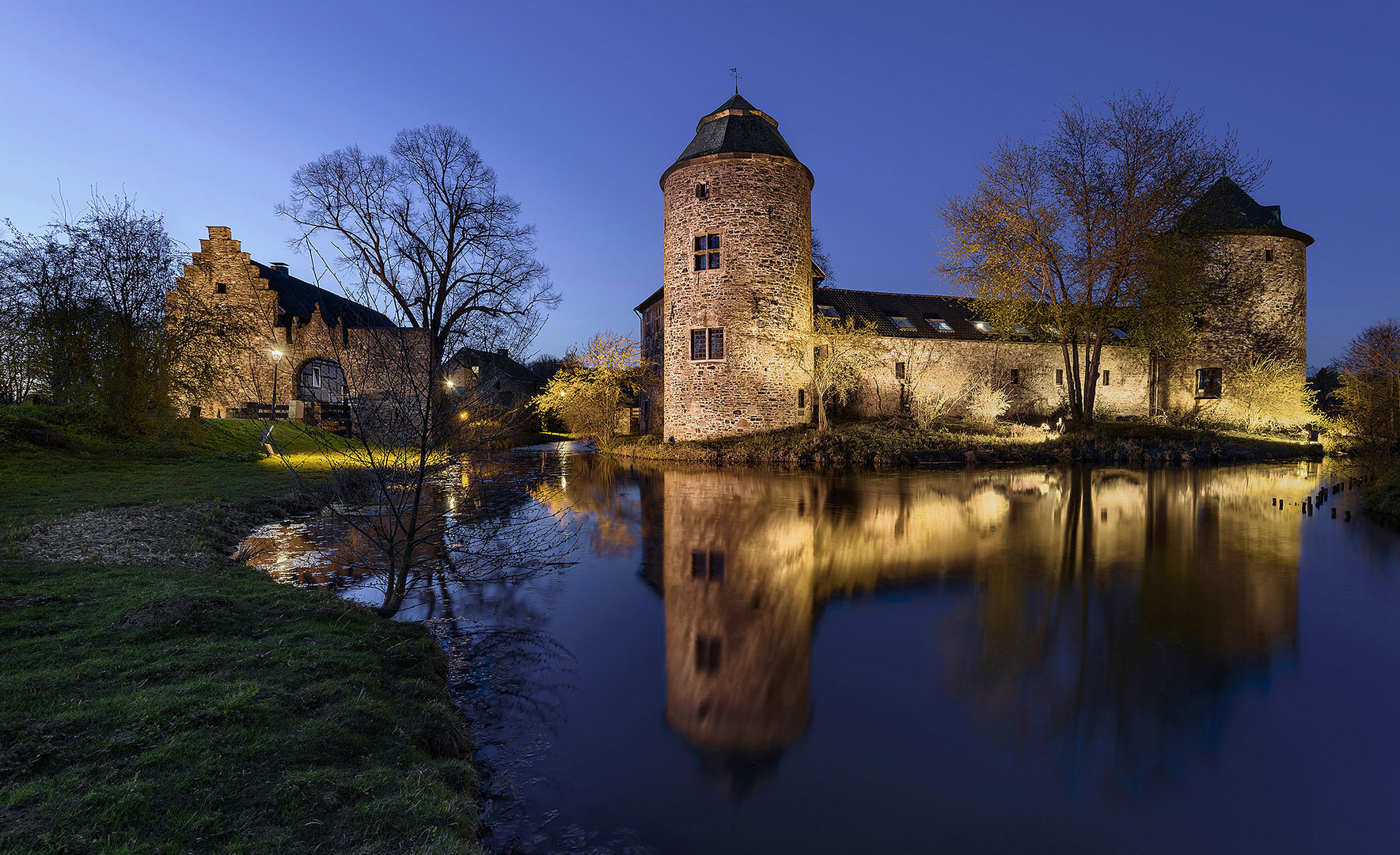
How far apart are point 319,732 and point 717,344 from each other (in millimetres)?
20536

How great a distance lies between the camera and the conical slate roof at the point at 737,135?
22438mm

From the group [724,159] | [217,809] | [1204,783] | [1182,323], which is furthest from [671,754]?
[1182,323]

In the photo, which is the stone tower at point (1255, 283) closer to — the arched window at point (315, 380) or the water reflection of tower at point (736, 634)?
the water reflection of tower at point (736, 634)

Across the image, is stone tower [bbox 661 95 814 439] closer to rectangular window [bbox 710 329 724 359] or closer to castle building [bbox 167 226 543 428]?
rectangular window [bbox 710 329 724 359]

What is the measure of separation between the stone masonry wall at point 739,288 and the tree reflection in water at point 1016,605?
947cm

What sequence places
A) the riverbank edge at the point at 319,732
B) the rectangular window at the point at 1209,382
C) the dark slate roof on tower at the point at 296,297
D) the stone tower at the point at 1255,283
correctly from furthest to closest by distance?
the dark slate roof on tower at the point at 296,297 → the rectangular window at the point at 1209,382 → the stone tower at the point at 1255,283 → the riverbank edge at the point at 319,732

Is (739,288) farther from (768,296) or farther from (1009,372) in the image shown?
(1009,372)

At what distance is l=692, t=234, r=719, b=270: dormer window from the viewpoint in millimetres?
22828

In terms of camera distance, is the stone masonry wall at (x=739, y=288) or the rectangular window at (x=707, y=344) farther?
the rectangular window at (x=707, y=344)

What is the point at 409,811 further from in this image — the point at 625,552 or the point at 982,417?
the point at 982,417

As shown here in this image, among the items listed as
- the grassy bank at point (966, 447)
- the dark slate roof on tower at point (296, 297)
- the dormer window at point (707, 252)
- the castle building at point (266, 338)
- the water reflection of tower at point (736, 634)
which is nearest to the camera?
the water reflection of tower at point (736, 634)

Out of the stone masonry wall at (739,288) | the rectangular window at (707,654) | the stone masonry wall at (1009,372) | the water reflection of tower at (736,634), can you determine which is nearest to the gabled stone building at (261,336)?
the stone masonry wall at (739,288)

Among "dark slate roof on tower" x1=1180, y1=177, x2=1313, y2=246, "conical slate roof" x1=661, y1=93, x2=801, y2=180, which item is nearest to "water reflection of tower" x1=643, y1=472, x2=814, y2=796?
"conical slate roof" x1=661, y1=93, x2=801, y2=180

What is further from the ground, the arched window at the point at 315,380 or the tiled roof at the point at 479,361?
the arched window at the point at 315,380
